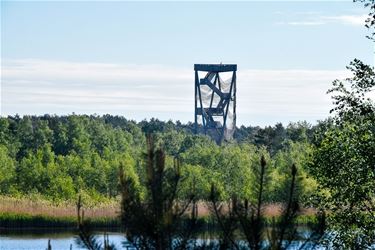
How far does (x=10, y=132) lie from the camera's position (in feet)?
235

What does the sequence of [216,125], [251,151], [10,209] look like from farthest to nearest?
1. [216,125]
2. [251,151]
3. [10,209]

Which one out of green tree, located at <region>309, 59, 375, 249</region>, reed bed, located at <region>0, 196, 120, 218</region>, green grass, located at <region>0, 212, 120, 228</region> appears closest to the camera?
green tree, located at <region>309, 59, 375, 249</region>

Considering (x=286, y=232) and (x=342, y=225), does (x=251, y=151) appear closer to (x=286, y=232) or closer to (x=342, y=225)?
Answer: (x=342, y=225)

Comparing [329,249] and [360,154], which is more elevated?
[360,154]

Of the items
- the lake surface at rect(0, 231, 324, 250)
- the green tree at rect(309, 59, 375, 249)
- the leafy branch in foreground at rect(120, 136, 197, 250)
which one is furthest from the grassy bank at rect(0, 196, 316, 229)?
the leafy branch in foreground at rect(120, 136, 197, 250)

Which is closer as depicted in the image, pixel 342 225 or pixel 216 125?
pixel 342 225

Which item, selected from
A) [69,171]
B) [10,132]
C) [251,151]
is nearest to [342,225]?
[69,171]

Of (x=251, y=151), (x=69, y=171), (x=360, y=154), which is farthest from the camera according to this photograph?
(x=251, y=151)

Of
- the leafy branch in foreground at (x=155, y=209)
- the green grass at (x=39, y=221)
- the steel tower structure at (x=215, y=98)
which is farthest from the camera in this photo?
the steel tower structure at (x=215, y=98)

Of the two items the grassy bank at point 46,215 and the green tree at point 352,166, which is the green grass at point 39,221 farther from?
the green tree at point 352,166

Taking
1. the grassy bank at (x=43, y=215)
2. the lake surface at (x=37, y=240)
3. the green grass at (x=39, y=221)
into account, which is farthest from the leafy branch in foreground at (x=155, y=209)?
the green grass at (x=39, y=221)

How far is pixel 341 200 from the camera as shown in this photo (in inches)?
688

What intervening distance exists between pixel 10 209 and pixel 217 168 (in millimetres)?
19435

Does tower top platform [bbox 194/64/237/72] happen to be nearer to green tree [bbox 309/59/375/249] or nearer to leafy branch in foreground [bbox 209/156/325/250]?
green tree [bbox 309/59/375/249]
